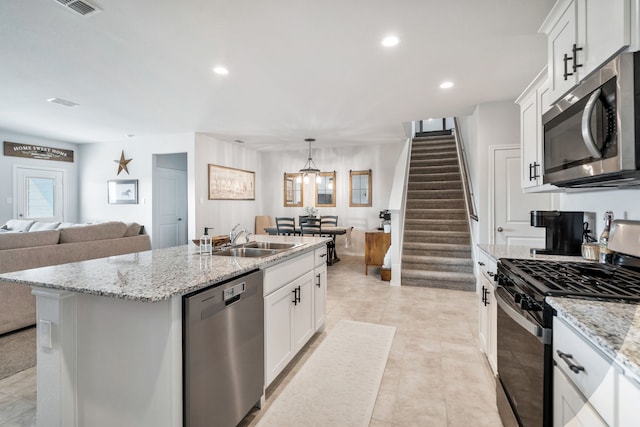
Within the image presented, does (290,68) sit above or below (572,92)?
above

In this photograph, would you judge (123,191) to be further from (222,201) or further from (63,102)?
(63,102)

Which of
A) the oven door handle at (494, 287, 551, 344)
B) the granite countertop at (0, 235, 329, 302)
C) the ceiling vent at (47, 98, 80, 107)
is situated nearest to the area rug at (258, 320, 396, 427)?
the granite countertop at (0, 235, 329, 302)

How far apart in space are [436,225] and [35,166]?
317 inches

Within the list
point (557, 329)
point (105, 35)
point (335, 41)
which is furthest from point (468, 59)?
point (105, 35)

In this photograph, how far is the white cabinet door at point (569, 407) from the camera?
2.80 ft

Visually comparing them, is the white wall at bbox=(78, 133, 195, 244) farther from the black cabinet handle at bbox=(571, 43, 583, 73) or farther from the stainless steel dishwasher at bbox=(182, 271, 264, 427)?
the black cabinet handle at bbox=(571, 43, 583, 73)

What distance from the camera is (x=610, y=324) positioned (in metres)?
0.87

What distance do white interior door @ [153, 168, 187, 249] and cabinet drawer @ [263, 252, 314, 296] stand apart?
5.15 metres

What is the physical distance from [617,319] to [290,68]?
3.16 metres

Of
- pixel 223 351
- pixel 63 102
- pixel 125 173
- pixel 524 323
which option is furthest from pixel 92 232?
pixel 524 323

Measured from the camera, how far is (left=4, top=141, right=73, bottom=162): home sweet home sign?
19.4 ft

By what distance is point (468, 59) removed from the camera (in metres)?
2.98

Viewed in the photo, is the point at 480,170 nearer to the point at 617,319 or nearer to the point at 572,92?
the point at 572,92

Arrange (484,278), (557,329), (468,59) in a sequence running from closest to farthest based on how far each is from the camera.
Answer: (557,329) < (484,278) < (468,59)
